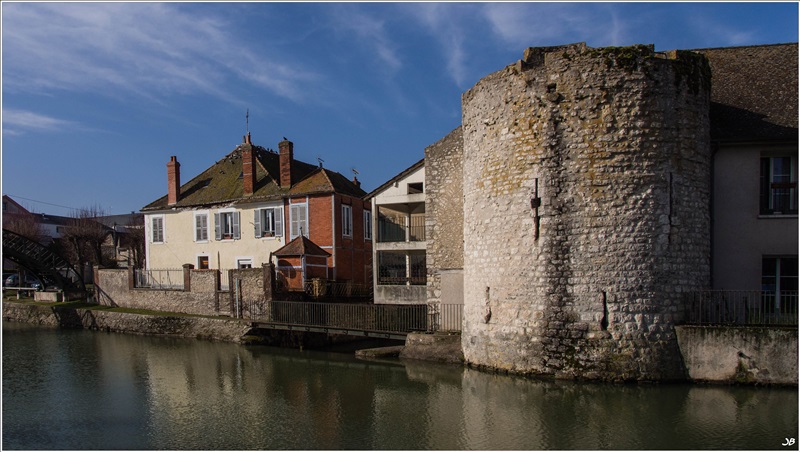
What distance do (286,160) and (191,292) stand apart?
7.18m

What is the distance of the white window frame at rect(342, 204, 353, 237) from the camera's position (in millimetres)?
27328

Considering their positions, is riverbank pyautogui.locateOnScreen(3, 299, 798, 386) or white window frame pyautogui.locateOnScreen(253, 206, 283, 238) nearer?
riverbank pyautogui.locateOnScreen(3, 299, 798, 386)

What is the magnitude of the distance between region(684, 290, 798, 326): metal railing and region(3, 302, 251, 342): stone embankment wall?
1432 centimetres

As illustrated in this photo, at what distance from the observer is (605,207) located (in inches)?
502

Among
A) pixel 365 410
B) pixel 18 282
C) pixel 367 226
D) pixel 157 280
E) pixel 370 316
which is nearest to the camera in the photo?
pixel 365 410

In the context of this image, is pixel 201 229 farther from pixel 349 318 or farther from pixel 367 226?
pixel 349 318

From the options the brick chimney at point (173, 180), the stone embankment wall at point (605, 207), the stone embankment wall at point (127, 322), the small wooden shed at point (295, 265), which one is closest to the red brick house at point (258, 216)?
the brick chimney at point (173, 180)

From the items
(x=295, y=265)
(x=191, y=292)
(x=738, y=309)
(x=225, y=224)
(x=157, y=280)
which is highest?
(x=225, y=224)

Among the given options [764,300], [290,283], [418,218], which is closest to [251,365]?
[290,283]

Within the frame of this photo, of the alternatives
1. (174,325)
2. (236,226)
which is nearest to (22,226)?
(236,226)

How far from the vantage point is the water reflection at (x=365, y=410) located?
9672 millimetres

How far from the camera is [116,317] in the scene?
2530cm

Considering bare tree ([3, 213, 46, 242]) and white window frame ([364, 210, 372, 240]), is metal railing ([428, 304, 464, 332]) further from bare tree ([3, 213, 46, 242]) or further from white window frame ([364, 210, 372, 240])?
bare tree ([3, 213, 46, 242])

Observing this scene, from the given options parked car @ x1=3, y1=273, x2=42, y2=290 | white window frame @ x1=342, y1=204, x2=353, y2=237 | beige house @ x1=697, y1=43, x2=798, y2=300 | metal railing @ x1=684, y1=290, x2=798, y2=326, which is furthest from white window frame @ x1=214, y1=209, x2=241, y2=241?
metal railing @ x1=684, y1=290, x2=798, y2=326
